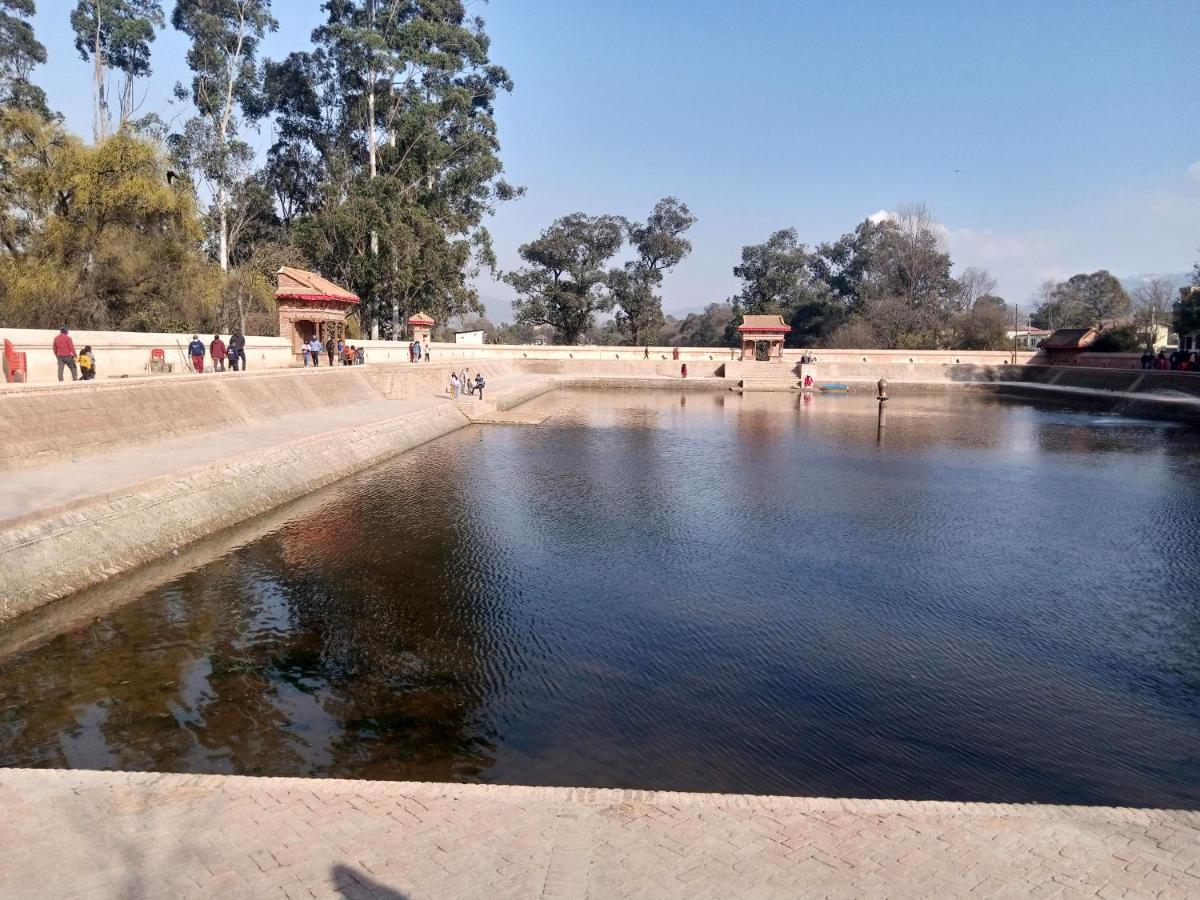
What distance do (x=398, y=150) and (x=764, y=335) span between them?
2265cm

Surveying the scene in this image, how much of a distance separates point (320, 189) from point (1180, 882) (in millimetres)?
43267

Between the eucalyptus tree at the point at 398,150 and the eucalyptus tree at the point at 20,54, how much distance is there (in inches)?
391

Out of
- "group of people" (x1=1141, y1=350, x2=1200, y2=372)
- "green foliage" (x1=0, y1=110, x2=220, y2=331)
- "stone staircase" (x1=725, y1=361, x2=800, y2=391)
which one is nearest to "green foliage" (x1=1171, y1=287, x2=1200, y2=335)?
"group of people" (x1=1141, y1=350, x2=1200, y2=372)

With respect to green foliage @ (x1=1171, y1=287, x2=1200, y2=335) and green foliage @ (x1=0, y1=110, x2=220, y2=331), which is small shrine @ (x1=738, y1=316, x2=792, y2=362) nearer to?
green foliage @ (x1=1171, y1=287, x2=1200, y2=335)

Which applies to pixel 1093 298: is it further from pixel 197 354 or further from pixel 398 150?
pixel 197 354

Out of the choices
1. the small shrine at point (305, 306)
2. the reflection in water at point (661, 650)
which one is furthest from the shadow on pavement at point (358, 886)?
the small shrine at point (305, 306)

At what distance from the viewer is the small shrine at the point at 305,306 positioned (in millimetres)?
27797

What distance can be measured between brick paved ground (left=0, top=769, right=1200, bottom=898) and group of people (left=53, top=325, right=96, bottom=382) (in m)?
12.9

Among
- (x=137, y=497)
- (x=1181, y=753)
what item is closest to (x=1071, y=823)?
(x=1181, y=753)

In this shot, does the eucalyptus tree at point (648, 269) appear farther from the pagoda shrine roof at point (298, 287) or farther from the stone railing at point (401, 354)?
the pagoda shrine roof at point (298, 287)

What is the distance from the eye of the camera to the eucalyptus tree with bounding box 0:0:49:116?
33.1 meters

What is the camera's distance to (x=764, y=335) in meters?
46.9

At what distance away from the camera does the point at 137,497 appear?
9.98 metres

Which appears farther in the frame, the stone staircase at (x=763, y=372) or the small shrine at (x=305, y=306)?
the stone staircase at (x=763, y=372)
